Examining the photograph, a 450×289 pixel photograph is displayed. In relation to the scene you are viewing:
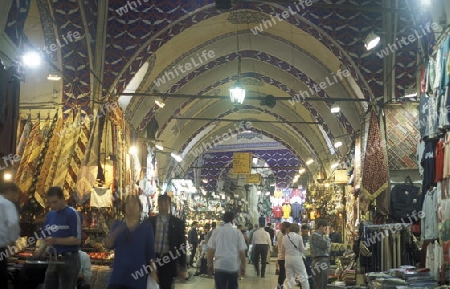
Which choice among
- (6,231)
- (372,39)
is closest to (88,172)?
(372,39)

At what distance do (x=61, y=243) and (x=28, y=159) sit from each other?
4684 millimetres

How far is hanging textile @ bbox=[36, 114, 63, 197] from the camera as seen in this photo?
29.1ft

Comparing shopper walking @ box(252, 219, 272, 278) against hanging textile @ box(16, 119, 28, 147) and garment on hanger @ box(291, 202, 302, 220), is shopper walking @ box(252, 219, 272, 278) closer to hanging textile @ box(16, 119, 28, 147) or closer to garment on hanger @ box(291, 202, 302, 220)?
hanging textile @ box(16, 119, 28, 147)

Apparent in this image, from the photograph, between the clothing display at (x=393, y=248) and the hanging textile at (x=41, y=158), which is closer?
the clothing display at (x=393, y=248)

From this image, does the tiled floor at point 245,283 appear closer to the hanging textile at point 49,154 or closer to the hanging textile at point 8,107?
the hanging textile at point 49,154

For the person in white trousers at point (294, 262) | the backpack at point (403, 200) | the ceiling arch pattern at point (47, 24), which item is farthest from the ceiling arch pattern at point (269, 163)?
the person in white trousers at point (294, 262)

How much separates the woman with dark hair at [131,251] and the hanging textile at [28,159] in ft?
16.3

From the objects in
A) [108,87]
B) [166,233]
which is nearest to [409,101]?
[108,87]

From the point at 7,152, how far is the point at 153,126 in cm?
961

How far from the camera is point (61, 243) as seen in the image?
4.78 m

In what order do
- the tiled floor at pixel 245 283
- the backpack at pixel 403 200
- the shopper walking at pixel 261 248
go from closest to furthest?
the backpack at pixel 403 200 < the tiled floor at pixel 245 283 < the shopper walking at pixel 261 248

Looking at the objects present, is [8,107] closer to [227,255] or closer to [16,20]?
[16,20]

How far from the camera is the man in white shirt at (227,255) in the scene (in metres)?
6.36

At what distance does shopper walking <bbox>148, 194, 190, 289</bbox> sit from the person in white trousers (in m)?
3.22
